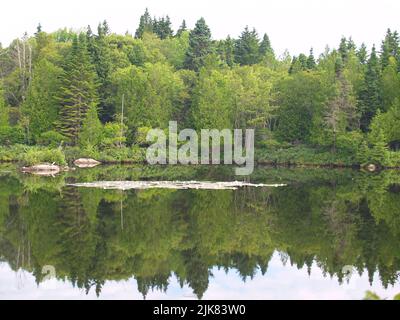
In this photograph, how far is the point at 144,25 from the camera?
83938mm

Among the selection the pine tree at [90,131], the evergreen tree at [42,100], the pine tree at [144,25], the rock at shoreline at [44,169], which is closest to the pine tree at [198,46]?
the evergreen tree at [42,100]

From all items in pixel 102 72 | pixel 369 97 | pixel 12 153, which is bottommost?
pixel 12 153

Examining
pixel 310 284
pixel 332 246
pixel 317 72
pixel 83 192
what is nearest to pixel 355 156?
pixel 317 72

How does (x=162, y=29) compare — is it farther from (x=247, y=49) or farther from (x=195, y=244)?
(x=195, y=244)

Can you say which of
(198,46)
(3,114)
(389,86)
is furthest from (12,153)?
(389,86)

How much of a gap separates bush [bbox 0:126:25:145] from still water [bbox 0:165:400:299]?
82.0 feet

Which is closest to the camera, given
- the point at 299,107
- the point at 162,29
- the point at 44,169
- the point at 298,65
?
the point at 44,169

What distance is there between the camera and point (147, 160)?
47.0 m

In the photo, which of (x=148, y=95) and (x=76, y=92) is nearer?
(x=76, y=92)

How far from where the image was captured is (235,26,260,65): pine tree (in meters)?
73.4

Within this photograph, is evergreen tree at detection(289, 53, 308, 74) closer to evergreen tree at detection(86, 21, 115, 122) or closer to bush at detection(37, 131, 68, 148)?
evergreen tree at detection(86, 21, 115, 122)

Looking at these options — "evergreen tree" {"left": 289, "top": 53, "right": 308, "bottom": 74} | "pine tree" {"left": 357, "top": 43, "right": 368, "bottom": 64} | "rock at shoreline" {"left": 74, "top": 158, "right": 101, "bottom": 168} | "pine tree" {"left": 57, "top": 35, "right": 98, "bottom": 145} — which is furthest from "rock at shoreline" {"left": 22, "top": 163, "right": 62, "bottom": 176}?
"pine tree" {"left": 357, "top": 43, "right": 368, "bottom": 64}

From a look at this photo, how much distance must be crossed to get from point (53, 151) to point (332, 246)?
29081 mm

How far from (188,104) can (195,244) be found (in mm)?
40703
